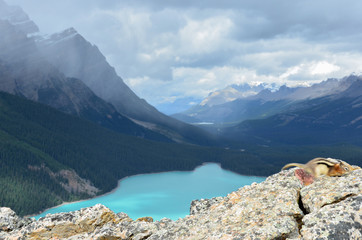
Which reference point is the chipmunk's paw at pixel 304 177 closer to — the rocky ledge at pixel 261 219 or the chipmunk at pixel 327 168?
the chipmunk at pixel 327 168

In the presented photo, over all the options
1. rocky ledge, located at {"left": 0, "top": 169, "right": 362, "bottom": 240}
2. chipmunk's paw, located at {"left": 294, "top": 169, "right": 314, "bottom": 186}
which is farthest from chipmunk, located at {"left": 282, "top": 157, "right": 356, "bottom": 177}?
rocky ledge, located at {"left": 0, "top": 169, "right": 362, "bottom": 240}

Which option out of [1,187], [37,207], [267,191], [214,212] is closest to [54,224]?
[214,212]

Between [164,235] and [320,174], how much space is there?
7.56 meters

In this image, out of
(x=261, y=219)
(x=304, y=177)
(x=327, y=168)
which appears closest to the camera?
(x=261, y=219)

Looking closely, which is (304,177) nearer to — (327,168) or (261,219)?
(327,168)

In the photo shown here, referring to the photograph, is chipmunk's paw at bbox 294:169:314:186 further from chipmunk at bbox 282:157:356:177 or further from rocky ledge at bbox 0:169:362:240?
rocky ledge at bbox 0:169:362:240

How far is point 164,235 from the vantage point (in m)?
13.0

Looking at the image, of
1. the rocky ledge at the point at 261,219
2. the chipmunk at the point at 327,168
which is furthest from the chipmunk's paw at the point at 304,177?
the rocky ledge at the point at 261,219

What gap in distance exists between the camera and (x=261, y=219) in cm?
1153

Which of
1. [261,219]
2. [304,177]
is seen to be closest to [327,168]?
[304,177]

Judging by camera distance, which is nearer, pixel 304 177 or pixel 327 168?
pixel 327 168

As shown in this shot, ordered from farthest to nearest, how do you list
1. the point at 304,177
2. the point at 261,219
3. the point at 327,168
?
the point at 304,177
the point at 327,168
the point at 261,219

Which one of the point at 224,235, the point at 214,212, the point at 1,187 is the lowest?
the point at 224,235

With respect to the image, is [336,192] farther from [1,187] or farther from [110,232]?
[1,187]
